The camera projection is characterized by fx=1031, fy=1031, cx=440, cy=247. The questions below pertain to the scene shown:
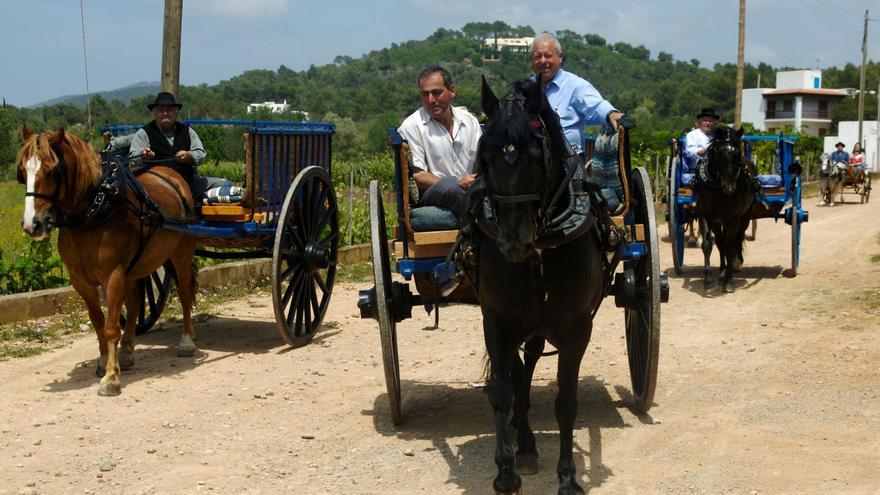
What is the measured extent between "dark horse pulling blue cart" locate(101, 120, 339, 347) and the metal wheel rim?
10.3 ft

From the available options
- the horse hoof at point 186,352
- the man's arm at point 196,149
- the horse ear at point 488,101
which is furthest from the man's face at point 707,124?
the horse ear at point 488,101

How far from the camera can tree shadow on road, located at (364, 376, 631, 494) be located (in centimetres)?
557

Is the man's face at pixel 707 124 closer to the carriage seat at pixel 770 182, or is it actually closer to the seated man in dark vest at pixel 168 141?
the carriage seat at pixel 770 182

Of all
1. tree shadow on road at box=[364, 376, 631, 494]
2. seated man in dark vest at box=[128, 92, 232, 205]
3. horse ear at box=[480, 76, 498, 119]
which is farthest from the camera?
seated man in dark vest at box=[128, 92, 232, 205]

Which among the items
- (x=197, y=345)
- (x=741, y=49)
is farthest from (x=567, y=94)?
(x=741, y=49)

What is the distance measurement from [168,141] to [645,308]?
4744mm

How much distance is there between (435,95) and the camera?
6379mm

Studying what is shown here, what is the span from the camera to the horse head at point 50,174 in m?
7.27

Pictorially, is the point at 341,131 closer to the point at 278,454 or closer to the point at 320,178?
the point at 320,178

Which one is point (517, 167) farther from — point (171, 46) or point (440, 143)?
point (171, 46)

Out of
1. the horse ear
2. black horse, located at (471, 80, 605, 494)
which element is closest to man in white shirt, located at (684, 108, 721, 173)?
black horse, located at (471, 80, 605, 494)

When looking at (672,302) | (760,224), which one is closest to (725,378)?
(672,302)

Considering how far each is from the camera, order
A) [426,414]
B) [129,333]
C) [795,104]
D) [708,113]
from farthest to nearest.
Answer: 1. [795,104]
2. [708,113]
3. [129,333]
4. [426,414]

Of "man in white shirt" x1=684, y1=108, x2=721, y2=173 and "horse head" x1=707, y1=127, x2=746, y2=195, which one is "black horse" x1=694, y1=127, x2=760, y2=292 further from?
"man in white shirt" x1=684, y1=108, x2=721, y2=173
